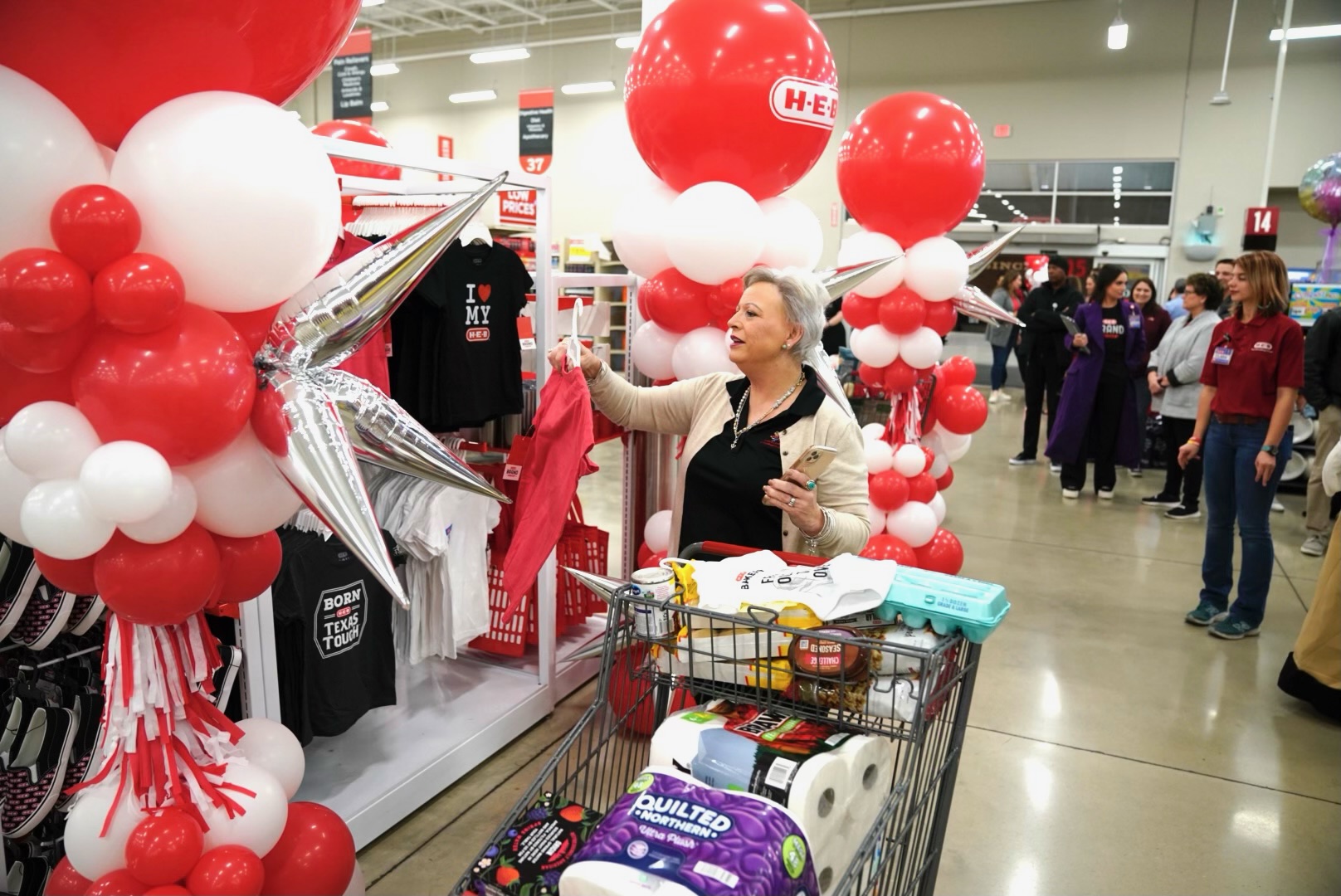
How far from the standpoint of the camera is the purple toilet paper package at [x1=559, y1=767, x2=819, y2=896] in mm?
1099

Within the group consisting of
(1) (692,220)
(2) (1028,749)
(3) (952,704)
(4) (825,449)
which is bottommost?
(2) (1028,749)

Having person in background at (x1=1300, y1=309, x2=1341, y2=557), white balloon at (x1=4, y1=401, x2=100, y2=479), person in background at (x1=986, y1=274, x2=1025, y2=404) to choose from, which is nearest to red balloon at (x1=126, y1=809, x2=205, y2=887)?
white balloon at (x1=4, y1=401, x2=100, y2=479)

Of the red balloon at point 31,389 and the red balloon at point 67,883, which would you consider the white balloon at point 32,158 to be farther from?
the red balloon at point 67,883

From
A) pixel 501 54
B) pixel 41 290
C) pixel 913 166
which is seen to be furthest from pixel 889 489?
pixel 501 54

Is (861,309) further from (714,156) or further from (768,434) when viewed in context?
(768,434)

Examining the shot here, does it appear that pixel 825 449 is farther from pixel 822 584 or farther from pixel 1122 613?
pixel 1122 613

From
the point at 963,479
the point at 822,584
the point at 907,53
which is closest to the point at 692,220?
the point at 822,584

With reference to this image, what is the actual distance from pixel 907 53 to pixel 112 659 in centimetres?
1481

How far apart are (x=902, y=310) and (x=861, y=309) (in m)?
0.22

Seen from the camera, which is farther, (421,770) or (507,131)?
(507,131)

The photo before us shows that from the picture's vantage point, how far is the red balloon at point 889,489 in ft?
14.6

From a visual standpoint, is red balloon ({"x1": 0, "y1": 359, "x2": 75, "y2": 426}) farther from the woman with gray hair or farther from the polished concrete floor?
the polished concrete floor

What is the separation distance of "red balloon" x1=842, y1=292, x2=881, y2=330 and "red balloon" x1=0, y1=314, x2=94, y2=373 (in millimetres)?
3573

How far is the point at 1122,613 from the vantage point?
4.82m
